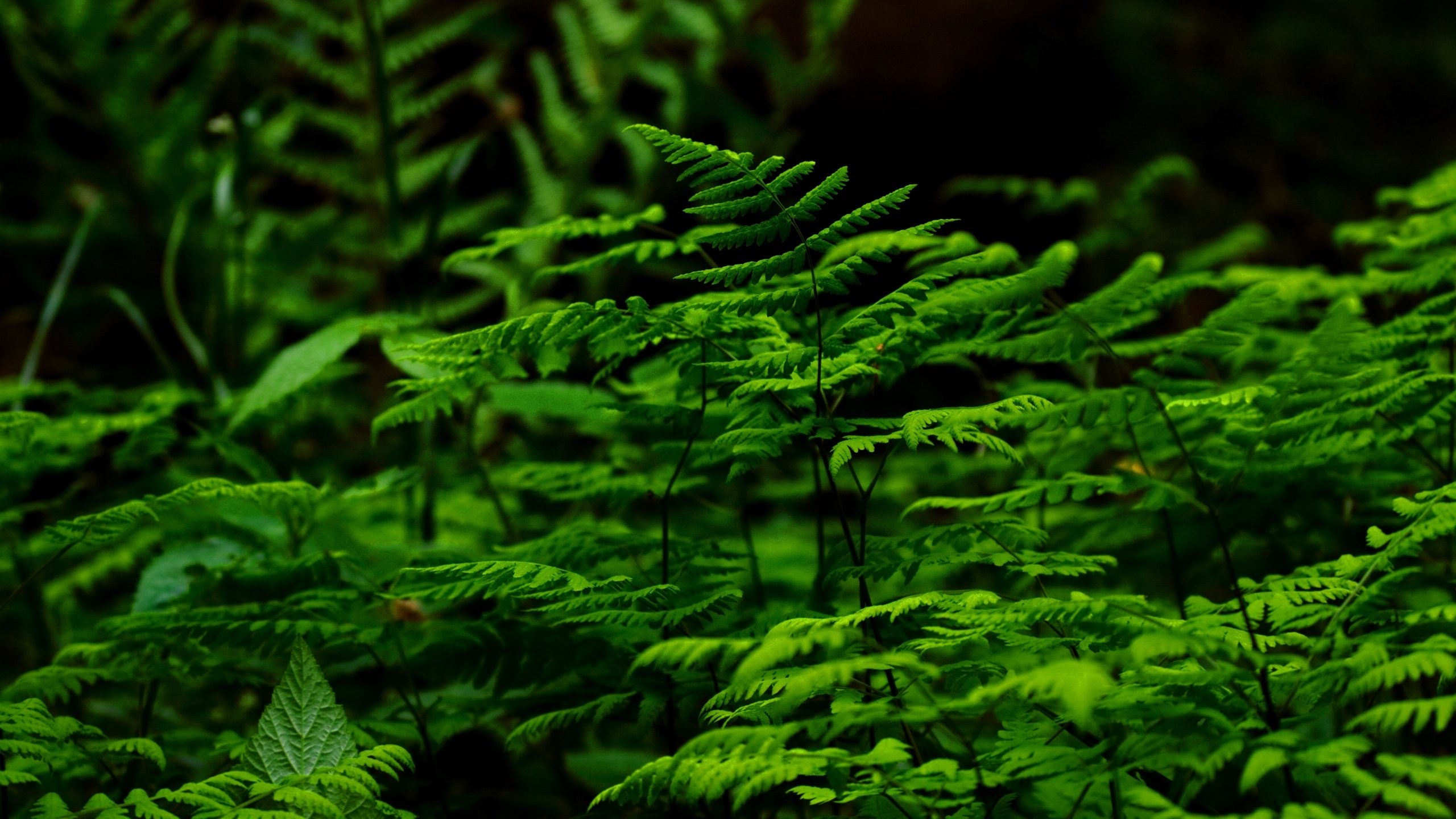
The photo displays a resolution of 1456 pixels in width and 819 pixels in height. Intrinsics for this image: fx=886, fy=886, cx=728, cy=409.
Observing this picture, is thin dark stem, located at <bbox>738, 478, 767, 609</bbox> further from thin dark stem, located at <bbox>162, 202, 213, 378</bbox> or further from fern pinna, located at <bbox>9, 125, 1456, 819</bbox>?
thin dark stem, located at <bbox>162, 202, 213, 378</bbox>

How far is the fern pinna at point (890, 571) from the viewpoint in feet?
2.78

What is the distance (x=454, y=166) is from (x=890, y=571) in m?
1.60

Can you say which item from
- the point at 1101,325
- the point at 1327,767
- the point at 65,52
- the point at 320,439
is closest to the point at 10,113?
A: the point at 65,52

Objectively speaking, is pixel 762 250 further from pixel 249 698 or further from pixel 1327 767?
pixel 1327 767

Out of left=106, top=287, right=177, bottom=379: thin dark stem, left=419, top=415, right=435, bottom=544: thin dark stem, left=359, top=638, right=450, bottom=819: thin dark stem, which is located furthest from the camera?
left=106, top=287, right=177, bottom=379: thin dark stem

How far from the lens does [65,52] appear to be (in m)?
2.68

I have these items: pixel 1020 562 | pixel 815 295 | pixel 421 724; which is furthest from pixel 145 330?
pixel 1020 562

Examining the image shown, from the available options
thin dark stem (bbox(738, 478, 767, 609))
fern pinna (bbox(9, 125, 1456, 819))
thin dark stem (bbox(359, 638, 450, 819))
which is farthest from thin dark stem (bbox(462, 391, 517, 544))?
thin dark stem (bbox(738, 478, 767, 609))

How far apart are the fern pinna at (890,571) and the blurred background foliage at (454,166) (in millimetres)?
122

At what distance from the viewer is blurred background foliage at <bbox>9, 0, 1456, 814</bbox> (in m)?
1.82

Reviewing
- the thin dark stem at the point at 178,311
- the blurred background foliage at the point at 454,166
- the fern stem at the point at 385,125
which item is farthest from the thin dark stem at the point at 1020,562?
the thin dark stem at the point at 178,311

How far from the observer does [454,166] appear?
2.14 meters

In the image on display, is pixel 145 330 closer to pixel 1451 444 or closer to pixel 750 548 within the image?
pixel 750 548

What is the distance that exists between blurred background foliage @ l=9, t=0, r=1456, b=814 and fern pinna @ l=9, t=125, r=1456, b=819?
0.12 metres
